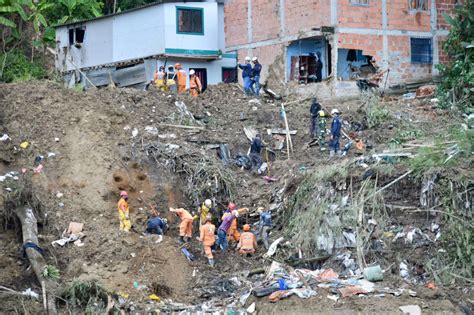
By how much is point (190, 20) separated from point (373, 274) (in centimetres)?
1505

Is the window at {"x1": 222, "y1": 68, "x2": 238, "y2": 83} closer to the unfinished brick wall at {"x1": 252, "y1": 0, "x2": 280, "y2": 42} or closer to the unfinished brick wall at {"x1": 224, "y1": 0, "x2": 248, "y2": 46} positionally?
the unfinished brick wall at {"x1": 224, "y1": 0, "x2": 248, "y2": 46}

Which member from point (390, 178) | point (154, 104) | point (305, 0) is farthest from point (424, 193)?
point (305, 0)

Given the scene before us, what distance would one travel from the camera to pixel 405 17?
2784cm

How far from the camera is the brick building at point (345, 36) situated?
87.5 feet

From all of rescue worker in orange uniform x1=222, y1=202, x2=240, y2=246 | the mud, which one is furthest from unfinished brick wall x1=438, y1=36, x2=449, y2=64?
rescue worker in orange uniform x1=222, y1=202, x2=240, y2=246

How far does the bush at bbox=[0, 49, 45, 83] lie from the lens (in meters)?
31.3

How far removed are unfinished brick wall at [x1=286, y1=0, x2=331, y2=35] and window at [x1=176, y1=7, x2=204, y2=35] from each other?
3.54m

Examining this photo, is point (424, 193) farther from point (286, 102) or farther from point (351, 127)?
point (286, 102)

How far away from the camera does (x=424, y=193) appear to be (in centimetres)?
1812

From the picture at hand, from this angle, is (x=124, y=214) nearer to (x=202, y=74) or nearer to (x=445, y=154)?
(x=445, y=154)

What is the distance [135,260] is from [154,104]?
5.87m

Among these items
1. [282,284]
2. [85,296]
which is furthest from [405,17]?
[85,296]

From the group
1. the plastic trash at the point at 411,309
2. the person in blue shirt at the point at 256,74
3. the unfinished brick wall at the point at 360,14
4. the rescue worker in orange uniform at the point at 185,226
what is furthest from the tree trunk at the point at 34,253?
the unfinished brick wall at the point at 360,14

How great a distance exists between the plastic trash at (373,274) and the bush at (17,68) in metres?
17.2
